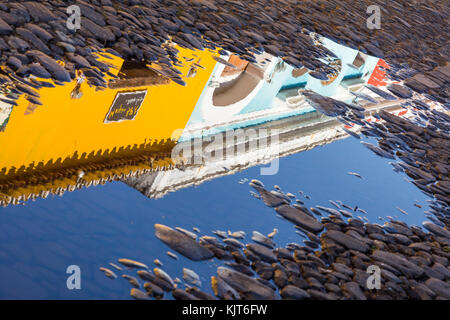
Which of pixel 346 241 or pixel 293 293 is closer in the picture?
pixel 293 293

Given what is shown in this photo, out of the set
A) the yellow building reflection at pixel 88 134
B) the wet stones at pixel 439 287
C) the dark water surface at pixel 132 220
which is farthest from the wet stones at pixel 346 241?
the yellow building reflection at pixel 88 134

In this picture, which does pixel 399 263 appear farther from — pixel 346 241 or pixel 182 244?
pixel 182 244

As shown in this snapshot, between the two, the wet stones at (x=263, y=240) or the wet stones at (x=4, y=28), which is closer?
the wet stones at (x=263, y=240)

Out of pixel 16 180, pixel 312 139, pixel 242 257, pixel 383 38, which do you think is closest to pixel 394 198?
pixel 312 139

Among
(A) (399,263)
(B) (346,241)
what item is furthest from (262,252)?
(A) (399,263)

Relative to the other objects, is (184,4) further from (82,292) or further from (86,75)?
(82,292)

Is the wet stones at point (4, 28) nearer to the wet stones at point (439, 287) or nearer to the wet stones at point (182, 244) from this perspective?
the wet stones at point (182, 244)
